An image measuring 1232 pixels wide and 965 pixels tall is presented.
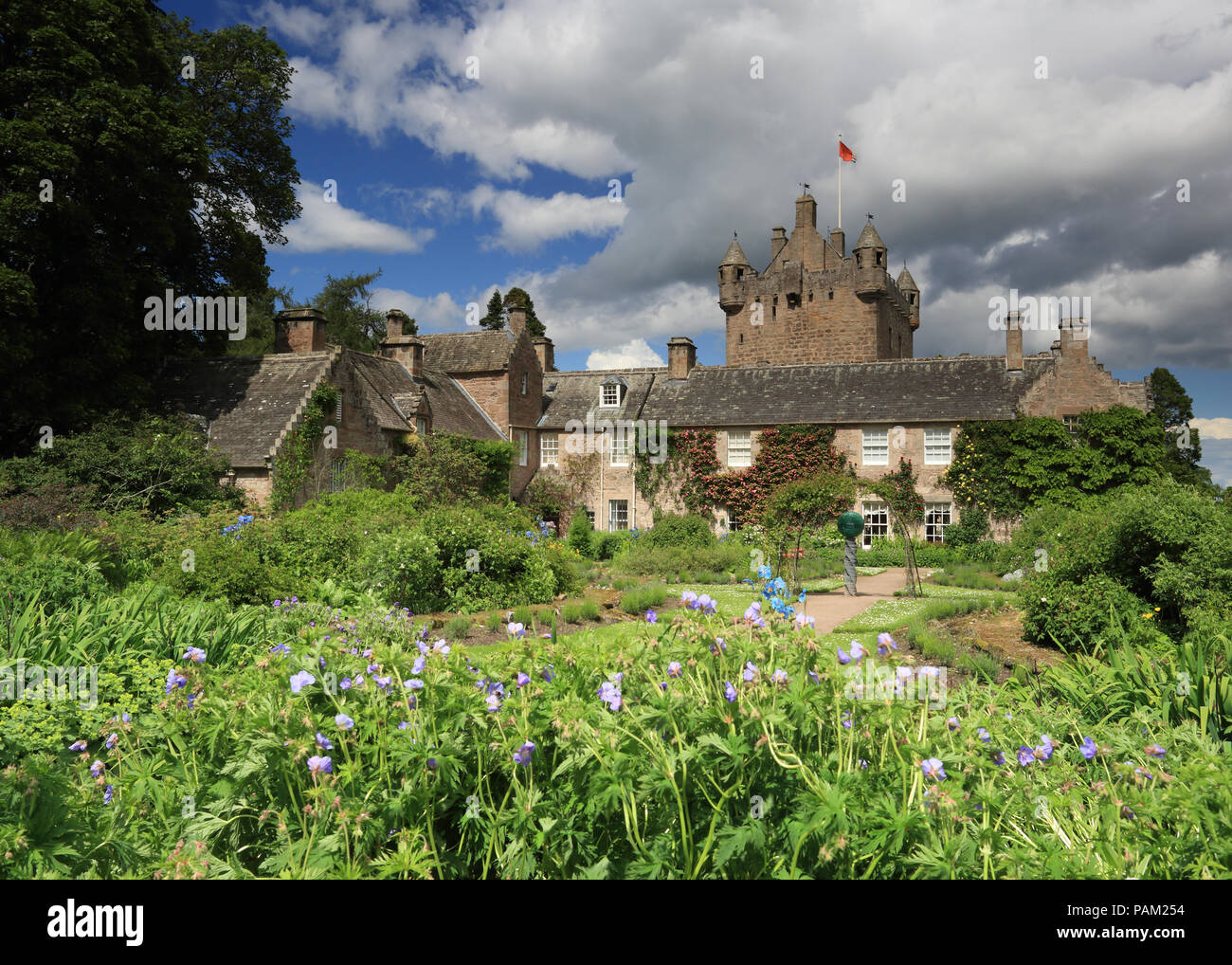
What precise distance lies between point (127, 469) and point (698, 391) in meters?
21.4

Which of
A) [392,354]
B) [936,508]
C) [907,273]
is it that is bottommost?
[936,508]

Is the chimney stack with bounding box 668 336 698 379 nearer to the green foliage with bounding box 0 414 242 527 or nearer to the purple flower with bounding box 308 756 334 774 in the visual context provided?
the green foliage with bounding box 0 414 242 527

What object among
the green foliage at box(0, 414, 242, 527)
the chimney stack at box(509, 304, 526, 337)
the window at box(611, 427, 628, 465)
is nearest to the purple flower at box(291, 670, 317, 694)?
the green foliage at box(0, 414, 242, 527)

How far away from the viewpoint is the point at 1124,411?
25.3 meters

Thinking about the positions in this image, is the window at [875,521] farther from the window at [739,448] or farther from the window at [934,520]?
Answer: the window at [739,448]

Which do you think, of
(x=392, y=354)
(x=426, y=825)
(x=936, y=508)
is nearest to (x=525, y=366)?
(x=392, y=354)

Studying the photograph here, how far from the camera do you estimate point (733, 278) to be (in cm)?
4206

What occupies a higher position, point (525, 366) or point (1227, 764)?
point (525, 366)

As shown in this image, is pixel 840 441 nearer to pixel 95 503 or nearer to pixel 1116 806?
pixel 95 503

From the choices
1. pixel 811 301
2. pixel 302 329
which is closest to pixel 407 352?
pixel 302 329

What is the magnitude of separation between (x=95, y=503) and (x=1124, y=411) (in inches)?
1183

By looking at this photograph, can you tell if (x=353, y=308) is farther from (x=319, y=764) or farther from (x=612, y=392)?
(x=319, y=764)

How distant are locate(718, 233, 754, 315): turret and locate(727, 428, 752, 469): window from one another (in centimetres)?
1342
